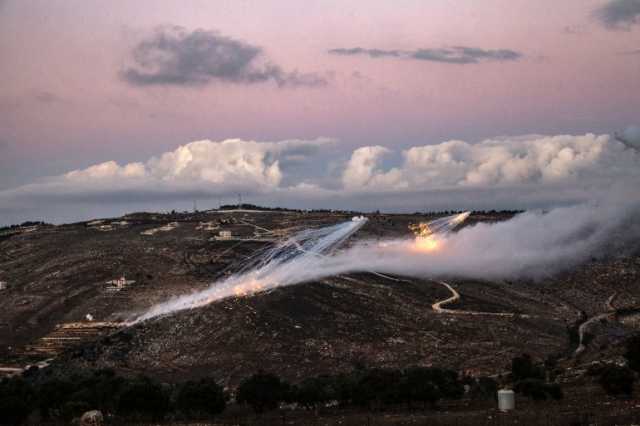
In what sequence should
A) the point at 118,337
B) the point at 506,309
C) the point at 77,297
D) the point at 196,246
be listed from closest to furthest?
the point at 118,337
the point at 506,309
the point at 77,297
the point at 196,246

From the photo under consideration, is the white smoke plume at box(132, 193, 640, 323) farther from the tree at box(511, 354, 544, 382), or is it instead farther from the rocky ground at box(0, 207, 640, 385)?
the tree at box(511, 354, 544, 382)

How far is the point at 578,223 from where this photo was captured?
174 metres

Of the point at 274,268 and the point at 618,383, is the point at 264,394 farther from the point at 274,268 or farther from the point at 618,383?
the point at 274,268

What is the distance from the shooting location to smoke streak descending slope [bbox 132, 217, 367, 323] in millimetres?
130000

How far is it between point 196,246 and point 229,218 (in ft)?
117

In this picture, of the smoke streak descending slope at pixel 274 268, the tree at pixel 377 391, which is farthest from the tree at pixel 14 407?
the smoke streak descending slope at pixel 274 268

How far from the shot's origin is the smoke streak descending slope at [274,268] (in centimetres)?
13000

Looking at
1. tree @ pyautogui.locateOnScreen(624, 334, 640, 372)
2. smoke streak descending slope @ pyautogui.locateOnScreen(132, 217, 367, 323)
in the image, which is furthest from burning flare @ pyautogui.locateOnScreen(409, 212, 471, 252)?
tree @ pyautogui.locateOnScreen(624, 334, 640, 372)

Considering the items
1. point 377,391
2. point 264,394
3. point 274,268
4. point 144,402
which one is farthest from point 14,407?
point 274,268

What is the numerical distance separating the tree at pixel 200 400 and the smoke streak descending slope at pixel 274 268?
50644 mm

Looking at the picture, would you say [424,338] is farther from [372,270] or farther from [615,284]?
[615,284]

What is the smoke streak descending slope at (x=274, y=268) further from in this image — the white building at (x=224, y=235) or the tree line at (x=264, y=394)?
the tree line at (x=264, y=394)

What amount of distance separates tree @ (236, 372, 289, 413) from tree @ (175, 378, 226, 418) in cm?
220

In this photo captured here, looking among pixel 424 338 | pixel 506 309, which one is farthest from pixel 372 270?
pixel 424 338
